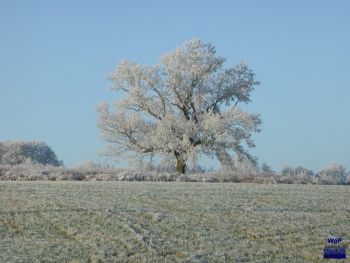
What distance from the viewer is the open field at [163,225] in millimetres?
16422

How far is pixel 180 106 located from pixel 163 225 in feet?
95.0

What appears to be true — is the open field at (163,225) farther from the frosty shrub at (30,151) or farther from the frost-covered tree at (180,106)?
the frosty shrub at (30,151)

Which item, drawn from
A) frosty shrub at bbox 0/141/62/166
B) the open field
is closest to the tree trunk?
the open field

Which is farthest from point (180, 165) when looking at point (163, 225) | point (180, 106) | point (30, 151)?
point (30, 151)

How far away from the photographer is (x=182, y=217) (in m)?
20.3

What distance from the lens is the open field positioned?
53.9ft

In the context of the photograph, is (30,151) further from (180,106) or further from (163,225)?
(163,225)

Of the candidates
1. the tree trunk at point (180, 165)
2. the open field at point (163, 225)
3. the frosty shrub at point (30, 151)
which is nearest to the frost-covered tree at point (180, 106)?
the tree trunk at point (180, 165)

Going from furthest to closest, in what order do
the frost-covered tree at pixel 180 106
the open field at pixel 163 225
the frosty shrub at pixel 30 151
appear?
the frosty shrub at pixel 30 151
the frost-covered tree at pixel 180 106
the open field at pixel 163 225

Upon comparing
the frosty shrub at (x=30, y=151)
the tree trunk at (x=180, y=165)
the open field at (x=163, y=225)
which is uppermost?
the frosty shrub at (x=30, y=151)

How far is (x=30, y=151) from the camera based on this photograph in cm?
10206

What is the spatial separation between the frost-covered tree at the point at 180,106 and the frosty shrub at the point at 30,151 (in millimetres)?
50855

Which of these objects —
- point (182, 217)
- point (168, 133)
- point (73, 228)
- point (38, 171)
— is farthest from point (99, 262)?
point (168, 133)

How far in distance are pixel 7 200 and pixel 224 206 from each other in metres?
7.88
